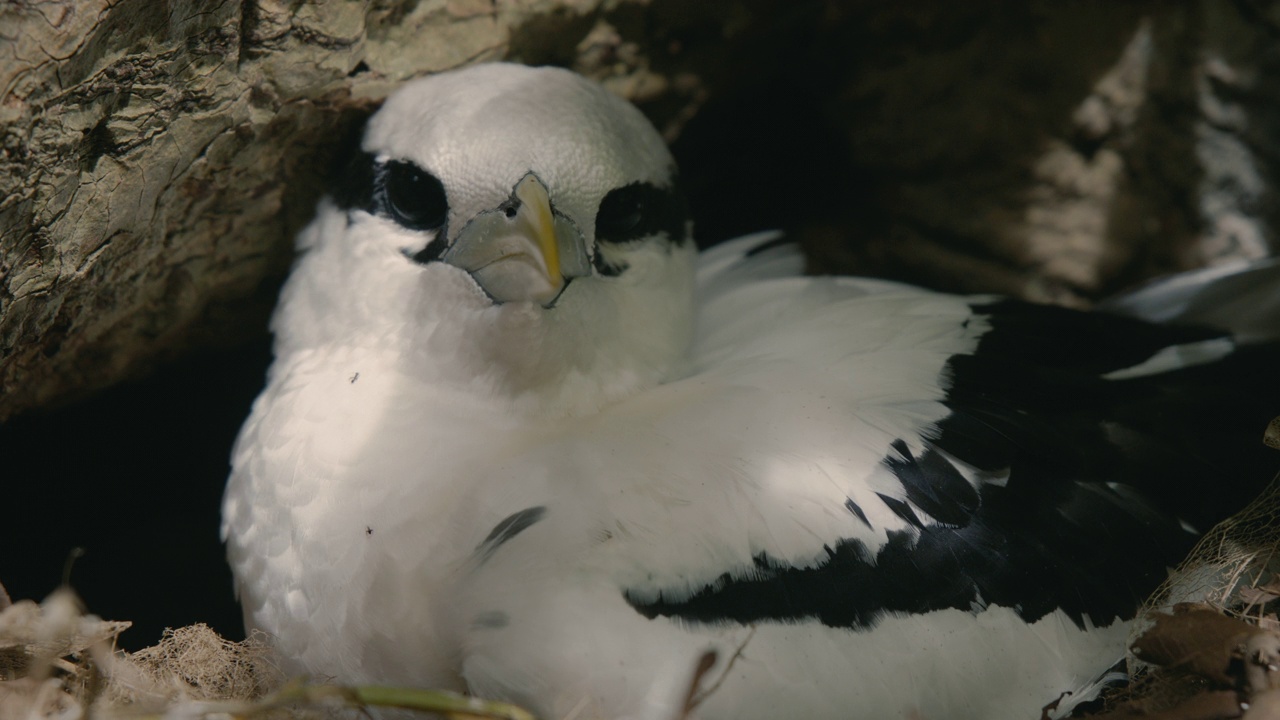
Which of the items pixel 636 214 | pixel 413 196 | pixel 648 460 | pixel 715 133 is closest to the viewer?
pixel 648 460

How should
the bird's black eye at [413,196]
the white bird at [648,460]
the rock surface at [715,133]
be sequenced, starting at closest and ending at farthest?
the white bird at [648,460] < the rock surface at [715,133] < the bird's black eye at [413,196]

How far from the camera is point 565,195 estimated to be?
2252 mm

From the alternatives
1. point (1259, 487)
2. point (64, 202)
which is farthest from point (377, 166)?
point (1259, 487)

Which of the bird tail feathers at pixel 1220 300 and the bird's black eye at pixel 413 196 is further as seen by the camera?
the bird tail feathers at pixel 1220 300

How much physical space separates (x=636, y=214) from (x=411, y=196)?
1.77 feet

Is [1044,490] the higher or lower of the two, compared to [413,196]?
lower

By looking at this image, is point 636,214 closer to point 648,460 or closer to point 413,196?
point 413,196

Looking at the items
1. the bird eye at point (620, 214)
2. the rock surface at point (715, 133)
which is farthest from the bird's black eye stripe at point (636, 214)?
the rock surface at point (715, 133)

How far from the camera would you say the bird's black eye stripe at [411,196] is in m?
2.34

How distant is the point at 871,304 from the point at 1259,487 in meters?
0.98

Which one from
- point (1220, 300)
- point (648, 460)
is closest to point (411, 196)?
point (648, 460)

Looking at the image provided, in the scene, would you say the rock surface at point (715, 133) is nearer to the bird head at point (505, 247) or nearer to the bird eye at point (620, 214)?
the bird head at point (505, 247)

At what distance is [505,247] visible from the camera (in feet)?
6.94

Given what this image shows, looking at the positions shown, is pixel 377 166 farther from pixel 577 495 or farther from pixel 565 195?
pixel 577 495
